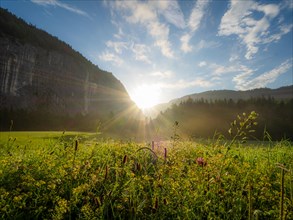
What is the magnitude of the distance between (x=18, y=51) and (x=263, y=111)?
88849 millimetres

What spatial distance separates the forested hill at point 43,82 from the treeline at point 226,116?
22.1 meters

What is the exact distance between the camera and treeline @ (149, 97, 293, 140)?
3434 cm

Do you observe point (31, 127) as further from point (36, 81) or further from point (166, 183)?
point (166, 183)

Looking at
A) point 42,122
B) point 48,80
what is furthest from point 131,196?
point 48,80

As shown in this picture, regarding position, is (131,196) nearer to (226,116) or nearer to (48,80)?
(226,116)

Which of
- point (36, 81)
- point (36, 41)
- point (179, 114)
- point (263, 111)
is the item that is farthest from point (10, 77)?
point (263, 111)

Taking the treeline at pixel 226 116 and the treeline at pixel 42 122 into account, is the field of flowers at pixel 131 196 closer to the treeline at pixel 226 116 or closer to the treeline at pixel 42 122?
the treeline at pixel 226 116

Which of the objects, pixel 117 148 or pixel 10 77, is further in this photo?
pixel 10 77

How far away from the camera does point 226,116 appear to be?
42.3m

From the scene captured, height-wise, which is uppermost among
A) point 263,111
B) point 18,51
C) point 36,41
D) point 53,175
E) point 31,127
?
point 36,41

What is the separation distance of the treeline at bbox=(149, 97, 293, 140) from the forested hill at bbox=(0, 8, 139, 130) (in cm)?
2212

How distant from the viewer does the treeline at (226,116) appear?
34.3m

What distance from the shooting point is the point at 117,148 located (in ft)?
18.3

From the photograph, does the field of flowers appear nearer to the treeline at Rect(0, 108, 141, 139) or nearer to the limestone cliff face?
the treeline at Rect(0, 108, 141, 139)
